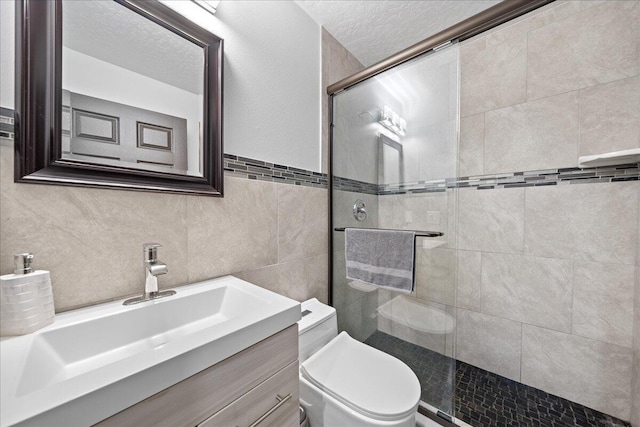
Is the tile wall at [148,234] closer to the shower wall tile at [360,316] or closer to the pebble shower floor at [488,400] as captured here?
the shower wall tile at [360,316]

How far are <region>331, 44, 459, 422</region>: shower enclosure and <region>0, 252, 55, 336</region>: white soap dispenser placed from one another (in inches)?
50.1

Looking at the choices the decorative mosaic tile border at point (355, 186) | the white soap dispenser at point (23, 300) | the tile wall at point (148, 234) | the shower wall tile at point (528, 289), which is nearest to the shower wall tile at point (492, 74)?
the decorative mosaic tile border at point (355, 186)

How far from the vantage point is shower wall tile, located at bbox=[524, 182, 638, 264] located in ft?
3.98

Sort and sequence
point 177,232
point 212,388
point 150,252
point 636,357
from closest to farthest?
1. point 212,388
2. point 150,252
3. point 177,232
4. point 636,357

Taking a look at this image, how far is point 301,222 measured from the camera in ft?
4.68

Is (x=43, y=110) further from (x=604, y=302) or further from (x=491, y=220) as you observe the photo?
(x=604, y=302)

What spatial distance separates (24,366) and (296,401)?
25.0 inches

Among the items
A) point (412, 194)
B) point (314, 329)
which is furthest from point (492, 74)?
point (314, 329)

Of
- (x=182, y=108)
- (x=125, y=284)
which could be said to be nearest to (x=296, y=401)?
(x=125, y=284)

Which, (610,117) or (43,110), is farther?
(610,117)

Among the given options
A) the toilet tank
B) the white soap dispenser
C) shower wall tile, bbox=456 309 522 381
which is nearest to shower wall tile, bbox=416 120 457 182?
the toilet tank

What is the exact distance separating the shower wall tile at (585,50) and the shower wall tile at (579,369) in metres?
1.39

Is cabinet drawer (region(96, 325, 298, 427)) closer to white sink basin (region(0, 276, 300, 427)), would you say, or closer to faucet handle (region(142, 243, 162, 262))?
white sink basin (region(0, 276, 300, 427))

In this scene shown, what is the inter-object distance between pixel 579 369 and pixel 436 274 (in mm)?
959
